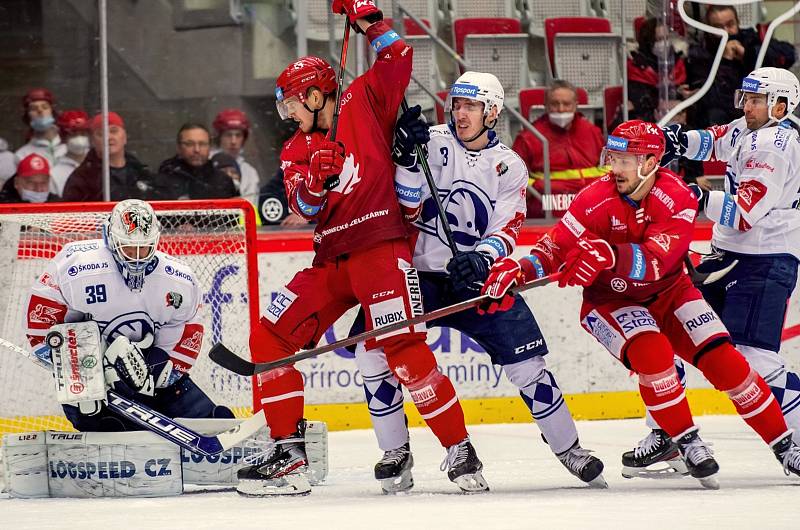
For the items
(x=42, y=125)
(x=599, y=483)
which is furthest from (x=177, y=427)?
(x=42, y=125)

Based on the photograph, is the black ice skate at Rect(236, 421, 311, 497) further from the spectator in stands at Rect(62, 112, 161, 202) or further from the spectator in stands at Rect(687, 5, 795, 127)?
the spectator in stands at Rect(687, 5, 795, 127)

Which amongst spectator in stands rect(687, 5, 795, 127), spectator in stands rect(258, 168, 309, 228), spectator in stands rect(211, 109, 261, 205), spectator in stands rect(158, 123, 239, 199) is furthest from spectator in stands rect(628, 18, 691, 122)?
spectator in stands rect(158, 123, 239, 199)

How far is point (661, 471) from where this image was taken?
4273 millimetres

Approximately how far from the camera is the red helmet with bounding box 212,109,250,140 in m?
5.99

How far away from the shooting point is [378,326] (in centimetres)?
386

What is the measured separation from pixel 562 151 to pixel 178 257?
1980mm

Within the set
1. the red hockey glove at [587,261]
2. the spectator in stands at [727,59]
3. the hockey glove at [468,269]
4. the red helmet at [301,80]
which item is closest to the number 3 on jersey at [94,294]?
the red helmet at [301,80]

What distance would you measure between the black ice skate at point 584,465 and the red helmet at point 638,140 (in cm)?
86

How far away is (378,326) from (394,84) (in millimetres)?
702

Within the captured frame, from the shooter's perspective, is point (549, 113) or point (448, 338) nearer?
point (448, 338)

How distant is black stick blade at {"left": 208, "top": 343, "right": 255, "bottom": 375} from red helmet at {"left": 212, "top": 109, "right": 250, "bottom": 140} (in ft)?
7.13

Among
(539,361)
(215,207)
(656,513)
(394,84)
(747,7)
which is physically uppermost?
(747,7)

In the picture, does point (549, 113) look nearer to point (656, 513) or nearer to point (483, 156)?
point (483, 156)

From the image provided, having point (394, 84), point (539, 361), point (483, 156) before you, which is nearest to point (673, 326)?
point (539, 361)
